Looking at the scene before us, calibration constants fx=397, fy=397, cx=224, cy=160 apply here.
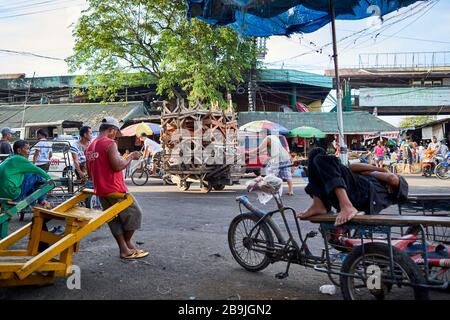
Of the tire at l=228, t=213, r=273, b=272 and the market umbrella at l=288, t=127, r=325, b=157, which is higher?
the market umbrella at l=288, t=127, r=325, b=157

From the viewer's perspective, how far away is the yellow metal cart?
11.2 ft

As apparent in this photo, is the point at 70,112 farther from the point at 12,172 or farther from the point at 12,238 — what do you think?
the point at 12,238

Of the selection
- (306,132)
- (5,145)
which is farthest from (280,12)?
(306,132)

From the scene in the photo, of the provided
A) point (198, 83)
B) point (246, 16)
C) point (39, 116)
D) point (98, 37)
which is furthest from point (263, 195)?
point (39, 116)

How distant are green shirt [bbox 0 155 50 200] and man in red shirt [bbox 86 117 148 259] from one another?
3.04 feet

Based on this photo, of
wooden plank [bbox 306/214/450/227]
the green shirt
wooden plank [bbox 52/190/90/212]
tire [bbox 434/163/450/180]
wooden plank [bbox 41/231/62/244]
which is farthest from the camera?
tire [bbox 434/163/450/180]

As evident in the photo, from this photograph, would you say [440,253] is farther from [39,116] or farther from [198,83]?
[39,116]

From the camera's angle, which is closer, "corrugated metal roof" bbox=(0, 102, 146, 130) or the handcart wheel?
the handcart wheel

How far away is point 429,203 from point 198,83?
634 inches

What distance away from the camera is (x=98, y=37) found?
2069 cm

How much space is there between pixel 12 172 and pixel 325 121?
2294 centimetres

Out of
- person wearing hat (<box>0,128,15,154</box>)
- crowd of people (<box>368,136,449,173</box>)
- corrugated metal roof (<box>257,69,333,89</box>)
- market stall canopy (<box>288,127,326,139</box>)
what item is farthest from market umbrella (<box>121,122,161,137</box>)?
crowd of people (<box>368,136,449,173</box>)

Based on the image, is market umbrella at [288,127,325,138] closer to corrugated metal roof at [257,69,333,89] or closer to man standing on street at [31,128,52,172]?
corrugated metal roof at [257,69,333,89]

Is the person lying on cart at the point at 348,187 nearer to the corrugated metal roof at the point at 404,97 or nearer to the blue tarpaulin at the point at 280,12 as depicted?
the blue tarpaulin at the point at 280,12
